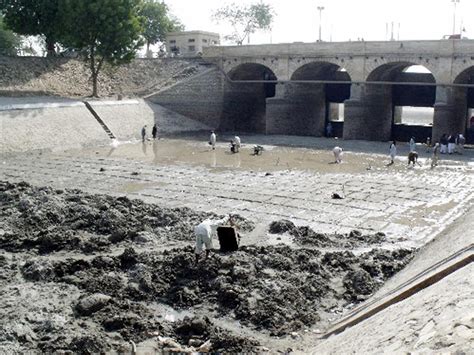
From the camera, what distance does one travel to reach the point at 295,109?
4631 centimetres

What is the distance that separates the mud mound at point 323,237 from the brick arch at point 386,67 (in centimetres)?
2519

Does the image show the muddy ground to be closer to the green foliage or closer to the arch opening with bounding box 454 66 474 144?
the arch opening with bounding box 454 66 474 144

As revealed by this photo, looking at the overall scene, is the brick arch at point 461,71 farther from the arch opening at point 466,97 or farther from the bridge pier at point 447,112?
the bridge pier at point 447,112

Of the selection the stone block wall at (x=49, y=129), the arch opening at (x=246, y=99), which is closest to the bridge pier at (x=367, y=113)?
the arch opening at (x=246, y=99)

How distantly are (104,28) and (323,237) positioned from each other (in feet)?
104

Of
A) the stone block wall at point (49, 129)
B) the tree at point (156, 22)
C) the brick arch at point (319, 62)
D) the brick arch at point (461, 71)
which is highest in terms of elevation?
the tree at point (156, 22)

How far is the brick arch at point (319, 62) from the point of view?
138 feet

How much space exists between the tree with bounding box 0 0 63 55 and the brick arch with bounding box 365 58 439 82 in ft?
81.6

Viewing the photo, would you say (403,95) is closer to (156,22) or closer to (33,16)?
(33,16)

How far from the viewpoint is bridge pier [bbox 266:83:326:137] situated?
1800 inches

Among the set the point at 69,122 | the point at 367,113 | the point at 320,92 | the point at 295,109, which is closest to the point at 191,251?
the point at 69,122

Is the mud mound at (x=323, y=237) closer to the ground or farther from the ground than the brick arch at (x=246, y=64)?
closer to the ground

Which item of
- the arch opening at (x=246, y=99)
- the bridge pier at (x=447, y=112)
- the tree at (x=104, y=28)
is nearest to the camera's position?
the bridge pier at (x=447, y=112)

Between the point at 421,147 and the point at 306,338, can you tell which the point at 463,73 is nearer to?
the point at 421,147
